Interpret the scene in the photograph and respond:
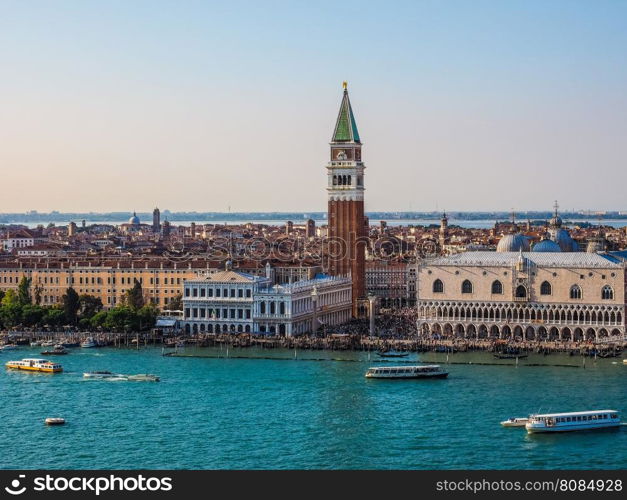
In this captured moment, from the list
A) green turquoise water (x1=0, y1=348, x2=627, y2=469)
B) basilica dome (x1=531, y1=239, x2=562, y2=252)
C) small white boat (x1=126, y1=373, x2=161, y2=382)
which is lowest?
green turquoise water (x1=0, y1=348, x2=627, y2=469)

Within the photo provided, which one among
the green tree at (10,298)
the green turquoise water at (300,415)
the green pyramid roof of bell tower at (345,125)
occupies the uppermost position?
the green pyramid roof of bell tower at (345,125)

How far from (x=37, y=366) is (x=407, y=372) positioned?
641cm

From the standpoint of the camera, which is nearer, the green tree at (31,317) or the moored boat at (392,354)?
the moored boat at (392,354)

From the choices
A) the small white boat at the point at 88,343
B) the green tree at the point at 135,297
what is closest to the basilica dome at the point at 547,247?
the green tree at the point at 135,297

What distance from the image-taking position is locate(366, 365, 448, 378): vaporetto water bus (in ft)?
70.0

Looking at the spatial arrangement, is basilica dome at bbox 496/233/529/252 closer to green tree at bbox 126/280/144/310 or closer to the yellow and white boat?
green tree at bbox 126/280/144/310

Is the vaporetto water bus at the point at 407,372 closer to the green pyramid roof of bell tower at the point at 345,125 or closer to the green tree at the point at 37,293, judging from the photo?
the green pyramid roof of bell tower at the point at 345,125

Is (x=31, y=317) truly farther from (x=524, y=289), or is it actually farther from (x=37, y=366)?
(x=524, y=289)

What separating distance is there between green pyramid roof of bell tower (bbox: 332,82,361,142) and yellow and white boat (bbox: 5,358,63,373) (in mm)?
11539

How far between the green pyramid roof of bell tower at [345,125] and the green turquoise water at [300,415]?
8988 millimetres

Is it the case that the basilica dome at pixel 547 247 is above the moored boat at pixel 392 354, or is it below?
above

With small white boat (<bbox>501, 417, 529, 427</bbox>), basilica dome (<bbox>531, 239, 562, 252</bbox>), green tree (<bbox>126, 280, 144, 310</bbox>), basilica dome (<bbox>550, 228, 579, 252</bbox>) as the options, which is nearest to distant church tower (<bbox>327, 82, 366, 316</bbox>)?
basilica dome (<bbox>550, 228, 579, 252</bbox>)

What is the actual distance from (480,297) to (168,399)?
31.5 ft

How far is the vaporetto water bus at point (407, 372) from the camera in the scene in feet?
70.0
